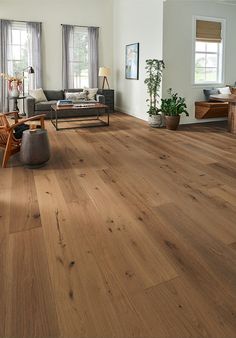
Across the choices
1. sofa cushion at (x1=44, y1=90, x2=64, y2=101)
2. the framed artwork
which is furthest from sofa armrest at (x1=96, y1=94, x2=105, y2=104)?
sofa cushion at (x1=44, y1=90, x2=64, y2=101)

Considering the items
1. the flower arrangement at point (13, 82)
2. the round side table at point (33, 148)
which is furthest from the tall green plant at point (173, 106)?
the flower arrangement at point (13, 82)

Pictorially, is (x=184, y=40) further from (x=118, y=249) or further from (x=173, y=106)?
(x=118, y=249)

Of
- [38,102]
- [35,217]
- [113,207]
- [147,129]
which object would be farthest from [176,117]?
[35,217]

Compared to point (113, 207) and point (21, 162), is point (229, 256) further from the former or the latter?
point (21, 162)

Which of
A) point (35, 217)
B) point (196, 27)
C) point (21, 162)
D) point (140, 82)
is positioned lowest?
Result: point (35, 217)

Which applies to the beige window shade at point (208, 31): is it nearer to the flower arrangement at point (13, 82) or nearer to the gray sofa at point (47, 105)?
the gray sofa at point (47, 105)

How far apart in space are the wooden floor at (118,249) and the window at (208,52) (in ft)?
12.5

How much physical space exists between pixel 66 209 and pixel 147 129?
13.5ft

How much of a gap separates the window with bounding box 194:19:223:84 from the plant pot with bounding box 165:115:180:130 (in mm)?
1353

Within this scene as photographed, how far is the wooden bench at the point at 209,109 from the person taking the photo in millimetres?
6828

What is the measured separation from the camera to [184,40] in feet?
21.8

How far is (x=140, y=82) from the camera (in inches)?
297

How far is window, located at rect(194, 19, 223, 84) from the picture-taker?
22.6ft

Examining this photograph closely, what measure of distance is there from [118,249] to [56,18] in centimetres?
793
